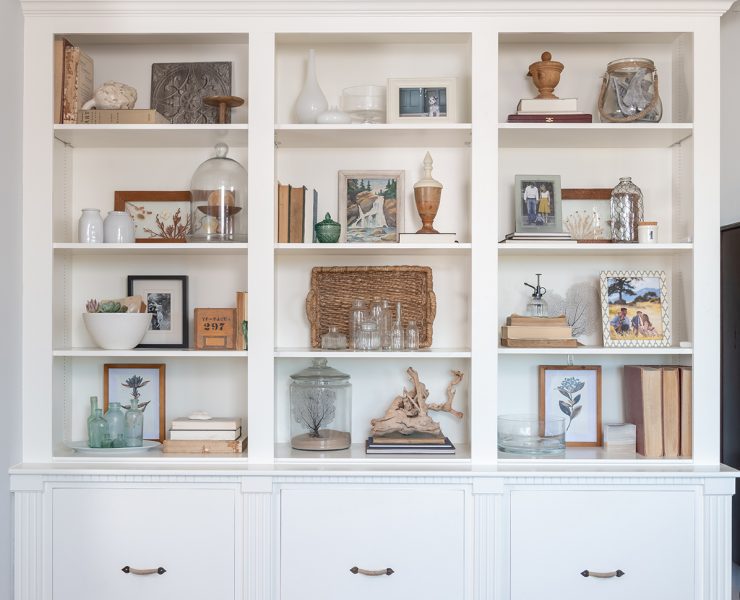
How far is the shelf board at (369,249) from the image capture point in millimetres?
2645

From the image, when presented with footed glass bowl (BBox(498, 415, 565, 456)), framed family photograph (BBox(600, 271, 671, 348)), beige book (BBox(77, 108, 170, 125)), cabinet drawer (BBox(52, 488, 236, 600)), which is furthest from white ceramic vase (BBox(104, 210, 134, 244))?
framed family photograph (BBox(600, 271, 671, 348))

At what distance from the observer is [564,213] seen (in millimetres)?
2947

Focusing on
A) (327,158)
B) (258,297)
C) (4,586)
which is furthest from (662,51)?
(4,586)

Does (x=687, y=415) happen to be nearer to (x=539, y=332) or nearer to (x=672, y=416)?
(x=672, y=416)

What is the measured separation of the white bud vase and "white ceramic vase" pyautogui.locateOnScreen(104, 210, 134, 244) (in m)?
0.74

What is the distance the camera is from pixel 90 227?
107 inches

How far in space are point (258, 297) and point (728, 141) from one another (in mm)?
2011

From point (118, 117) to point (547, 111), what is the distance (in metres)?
1.56

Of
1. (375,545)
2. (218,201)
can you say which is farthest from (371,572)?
(218,201)

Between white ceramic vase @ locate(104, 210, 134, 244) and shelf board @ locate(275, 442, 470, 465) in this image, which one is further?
white ceramic vase @ locate(104, 210, 134, 244)

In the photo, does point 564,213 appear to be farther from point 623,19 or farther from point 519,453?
point 519,453

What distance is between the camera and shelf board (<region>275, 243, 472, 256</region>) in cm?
264

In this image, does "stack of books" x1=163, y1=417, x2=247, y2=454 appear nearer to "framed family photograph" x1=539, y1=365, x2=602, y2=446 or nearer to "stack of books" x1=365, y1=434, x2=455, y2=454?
"stack of books" x1=365, y1=434, x2=455, y2=454

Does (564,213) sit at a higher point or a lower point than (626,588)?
higher
